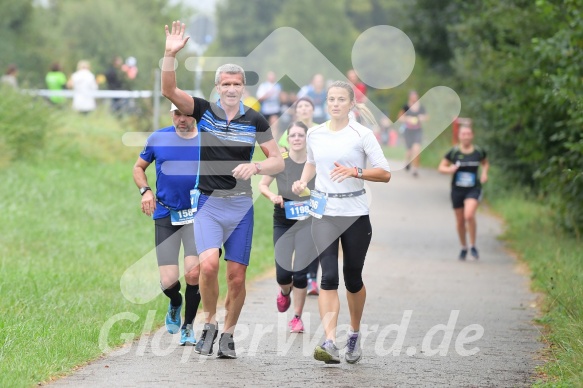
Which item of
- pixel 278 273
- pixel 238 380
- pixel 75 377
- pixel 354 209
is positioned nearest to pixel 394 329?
pixel 278 273

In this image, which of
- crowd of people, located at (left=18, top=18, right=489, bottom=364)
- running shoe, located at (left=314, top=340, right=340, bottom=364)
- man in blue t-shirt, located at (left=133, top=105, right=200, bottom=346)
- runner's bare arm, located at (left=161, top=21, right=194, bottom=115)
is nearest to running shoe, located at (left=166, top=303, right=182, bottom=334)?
crowd of people, located at (left=18, top=18, right=489, bottom=364)

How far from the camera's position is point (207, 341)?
8.52 metres

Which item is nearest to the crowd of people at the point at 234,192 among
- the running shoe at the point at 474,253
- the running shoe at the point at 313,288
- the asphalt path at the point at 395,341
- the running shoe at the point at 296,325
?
the asphalt path at the point at 395,341

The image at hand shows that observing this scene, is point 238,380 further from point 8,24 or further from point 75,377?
point 8,24

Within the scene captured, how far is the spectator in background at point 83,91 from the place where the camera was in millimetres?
26062

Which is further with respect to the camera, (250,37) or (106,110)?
(250,37)

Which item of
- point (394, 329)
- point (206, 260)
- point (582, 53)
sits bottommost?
point (394, 329)

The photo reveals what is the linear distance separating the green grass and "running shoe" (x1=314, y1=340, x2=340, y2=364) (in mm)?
1662

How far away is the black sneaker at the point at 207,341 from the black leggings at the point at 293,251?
1730 millimetres

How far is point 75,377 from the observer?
753 centimetres

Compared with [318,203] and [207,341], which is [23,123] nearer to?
[207,341]

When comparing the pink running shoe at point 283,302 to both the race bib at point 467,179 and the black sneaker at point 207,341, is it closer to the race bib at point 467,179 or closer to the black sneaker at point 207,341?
the black sneaker at point 207,341

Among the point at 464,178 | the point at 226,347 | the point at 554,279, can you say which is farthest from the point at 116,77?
the point at 226,347

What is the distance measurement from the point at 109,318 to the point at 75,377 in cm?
233
